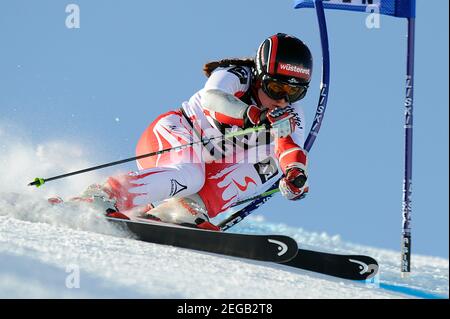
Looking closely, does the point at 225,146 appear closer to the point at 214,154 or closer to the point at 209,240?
the point at 214,154

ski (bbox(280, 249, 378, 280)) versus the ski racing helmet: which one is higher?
the ski racing helmet

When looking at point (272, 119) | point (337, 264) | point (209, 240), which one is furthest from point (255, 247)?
point (272, 119)

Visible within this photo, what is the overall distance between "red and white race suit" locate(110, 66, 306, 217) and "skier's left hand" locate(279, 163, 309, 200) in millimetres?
84

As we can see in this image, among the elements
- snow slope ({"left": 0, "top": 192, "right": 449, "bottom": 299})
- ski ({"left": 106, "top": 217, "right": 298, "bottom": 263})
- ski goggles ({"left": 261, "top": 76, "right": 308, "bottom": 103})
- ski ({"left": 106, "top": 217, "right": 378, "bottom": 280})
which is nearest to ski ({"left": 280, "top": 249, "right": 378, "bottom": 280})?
ski ({"left": 106, "top": 217, "right": 378, "bottom": 280})

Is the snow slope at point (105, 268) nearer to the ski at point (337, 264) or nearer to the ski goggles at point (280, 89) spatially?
the ski at point (337, 264)

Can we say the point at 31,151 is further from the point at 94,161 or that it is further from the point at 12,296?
the point at 12,296

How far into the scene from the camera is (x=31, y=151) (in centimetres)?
639

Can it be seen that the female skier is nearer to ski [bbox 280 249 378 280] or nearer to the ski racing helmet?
the ski racing helmet

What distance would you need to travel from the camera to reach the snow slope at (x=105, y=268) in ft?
9.41

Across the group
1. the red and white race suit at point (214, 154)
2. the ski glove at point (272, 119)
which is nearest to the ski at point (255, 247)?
the red and white race suit at point (214, 154)

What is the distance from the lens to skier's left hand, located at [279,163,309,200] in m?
4.73

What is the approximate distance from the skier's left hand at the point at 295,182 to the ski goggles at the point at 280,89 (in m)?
0.58
